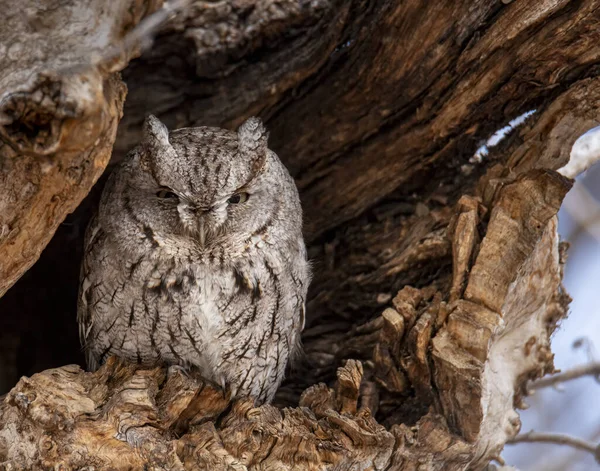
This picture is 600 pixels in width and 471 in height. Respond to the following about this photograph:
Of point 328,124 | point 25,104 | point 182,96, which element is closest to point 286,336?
point 328,124

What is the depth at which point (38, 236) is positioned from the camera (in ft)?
6.52

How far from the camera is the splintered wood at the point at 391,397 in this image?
2045 millimetres

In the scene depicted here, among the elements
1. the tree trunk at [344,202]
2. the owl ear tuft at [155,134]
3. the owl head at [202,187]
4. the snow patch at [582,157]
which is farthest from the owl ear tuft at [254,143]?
the snow patch at [582,157]

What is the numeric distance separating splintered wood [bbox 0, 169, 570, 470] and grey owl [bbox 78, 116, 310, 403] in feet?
0.54

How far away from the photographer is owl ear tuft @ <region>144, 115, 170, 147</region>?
2352 millimetres

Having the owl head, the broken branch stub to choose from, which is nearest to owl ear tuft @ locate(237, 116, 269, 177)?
the owl head

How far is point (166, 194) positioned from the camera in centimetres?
241

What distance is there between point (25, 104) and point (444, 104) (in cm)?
162

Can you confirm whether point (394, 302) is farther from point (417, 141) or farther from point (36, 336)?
point (36, 336)

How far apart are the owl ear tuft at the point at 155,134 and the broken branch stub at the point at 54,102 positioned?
0.46 metres

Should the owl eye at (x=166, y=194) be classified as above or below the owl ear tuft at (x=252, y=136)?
below

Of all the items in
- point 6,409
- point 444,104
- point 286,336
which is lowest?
point 6,409

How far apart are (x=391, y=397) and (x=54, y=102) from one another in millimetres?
1625

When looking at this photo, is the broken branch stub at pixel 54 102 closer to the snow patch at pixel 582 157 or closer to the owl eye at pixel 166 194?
the owl eye at pixel 166 194
